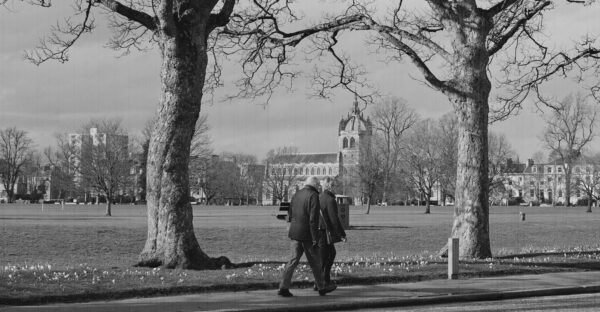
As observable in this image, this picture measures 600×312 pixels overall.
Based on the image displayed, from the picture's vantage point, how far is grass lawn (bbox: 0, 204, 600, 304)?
12.7 metres

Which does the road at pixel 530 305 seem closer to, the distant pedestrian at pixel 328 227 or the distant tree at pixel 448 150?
the distant pedestrian at pixel 328 227

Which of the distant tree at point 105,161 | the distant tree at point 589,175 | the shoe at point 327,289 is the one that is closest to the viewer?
the shoe at point 327,289

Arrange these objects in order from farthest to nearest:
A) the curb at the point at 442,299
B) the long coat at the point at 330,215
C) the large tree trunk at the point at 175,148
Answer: the large tree trunk at the point at 175,148, the long coat at the point at 330,215, the curb at the point at 442,299

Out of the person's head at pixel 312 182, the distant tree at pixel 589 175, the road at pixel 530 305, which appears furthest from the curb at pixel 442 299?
the distant tree at pixel 589 175

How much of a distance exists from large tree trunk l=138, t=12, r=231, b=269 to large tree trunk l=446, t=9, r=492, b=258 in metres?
6.82

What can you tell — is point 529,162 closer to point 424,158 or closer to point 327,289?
point 424,158

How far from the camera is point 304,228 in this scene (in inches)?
479

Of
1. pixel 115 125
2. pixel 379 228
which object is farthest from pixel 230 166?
pixel 379 228

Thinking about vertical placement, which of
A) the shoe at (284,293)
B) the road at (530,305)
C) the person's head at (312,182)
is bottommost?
the road at (530,305)

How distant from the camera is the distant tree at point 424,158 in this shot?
86.7 metres

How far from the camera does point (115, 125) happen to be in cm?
7506

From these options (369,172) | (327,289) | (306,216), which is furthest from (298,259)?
(369,172)

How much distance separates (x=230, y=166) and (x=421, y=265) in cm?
13189

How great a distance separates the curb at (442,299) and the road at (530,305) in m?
0.25
